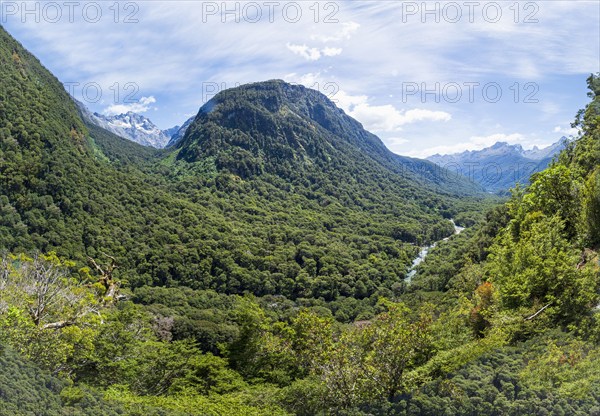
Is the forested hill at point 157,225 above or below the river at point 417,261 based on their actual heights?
above

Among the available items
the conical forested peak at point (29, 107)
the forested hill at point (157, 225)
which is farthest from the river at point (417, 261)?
the conical forested peak at point (29, 107)

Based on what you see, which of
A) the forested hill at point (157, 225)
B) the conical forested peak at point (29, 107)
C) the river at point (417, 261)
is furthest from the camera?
the river at point (417, 261)

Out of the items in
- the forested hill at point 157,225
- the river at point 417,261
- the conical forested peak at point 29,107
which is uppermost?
the conical forested peak at point 29,107

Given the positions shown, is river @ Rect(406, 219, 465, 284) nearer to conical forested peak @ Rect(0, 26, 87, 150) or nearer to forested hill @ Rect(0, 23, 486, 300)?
forested hill @ Rect(0, 23, 486, 300)

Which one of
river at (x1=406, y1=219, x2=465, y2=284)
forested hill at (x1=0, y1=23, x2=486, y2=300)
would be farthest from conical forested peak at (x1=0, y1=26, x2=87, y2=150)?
river at (x1=406, y1=219, x2=465, y2=284)

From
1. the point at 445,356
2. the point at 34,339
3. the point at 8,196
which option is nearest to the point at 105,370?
the point at 34,339

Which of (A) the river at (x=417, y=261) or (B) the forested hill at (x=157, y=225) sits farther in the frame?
(A) the river at (x=417, y=261)

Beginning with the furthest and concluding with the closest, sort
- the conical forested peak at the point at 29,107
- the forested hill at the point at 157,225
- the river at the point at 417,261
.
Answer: the river at the point at 417,261
the conical forested peak at the point at 29,107
the forested hill at the point at 157,225

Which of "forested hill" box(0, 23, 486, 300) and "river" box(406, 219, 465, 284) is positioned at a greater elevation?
"forested hill" box(0, 23, 486, 300)

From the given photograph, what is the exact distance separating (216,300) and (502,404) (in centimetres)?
7899

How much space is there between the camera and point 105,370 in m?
20.0

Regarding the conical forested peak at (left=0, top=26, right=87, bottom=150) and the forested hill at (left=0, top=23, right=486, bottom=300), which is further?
the conical forested peak at (left=0, top=26, right=87, bottom=150)

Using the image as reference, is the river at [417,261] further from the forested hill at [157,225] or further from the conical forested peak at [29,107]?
the conical forested peak at [29,107]

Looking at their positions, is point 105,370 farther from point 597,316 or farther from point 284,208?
point 284,208
